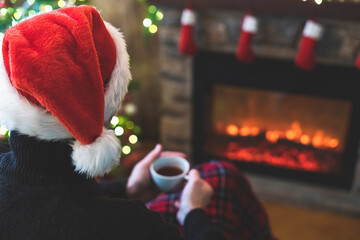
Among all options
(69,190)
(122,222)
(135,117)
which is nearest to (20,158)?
(69,190)

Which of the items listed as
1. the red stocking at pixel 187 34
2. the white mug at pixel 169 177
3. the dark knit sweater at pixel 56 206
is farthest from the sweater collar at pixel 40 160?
the red stocking at pixel 187 34

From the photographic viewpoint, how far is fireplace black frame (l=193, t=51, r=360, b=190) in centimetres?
209

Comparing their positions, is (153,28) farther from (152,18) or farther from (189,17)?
(189,17)

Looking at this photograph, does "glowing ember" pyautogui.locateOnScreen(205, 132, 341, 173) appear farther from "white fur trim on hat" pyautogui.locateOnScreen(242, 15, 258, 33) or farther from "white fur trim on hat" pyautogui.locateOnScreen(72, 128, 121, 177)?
"white fur trim on hat" pyautogui.locateOnScreen(72, 128, 121, 177)

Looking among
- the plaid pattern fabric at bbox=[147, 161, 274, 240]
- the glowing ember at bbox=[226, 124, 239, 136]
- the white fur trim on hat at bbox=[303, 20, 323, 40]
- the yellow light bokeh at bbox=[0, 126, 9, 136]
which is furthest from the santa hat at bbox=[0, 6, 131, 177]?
the glowing ember at bbox=[226, 124, 239, 136]

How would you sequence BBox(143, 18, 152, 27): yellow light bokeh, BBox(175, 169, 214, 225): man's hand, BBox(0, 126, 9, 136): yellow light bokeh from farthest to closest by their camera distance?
BBox(143, 18, 152, 27): yellow light bokeh, BBox(0, 126, 9, 136): yellow light bokeh, BBox(175, 169, 214, 225): man's hand

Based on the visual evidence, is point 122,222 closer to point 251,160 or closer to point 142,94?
point 251,160

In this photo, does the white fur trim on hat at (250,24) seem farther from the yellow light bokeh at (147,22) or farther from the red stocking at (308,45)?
the yellow light bokeh at (147,22)

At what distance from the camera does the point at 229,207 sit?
53.2 inches

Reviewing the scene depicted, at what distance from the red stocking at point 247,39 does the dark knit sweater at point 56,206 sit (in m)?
1.28

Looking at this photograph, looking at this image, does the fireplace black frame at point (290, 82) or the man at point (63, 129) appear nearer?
the man at point (63, 129)

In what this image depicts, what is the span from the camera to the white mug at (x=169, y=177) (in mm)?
1182

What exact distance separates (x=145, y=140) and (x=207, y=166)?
1526mm

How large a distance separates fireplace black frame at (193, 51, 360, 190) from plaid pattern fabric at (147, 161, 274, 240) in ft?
2.88
